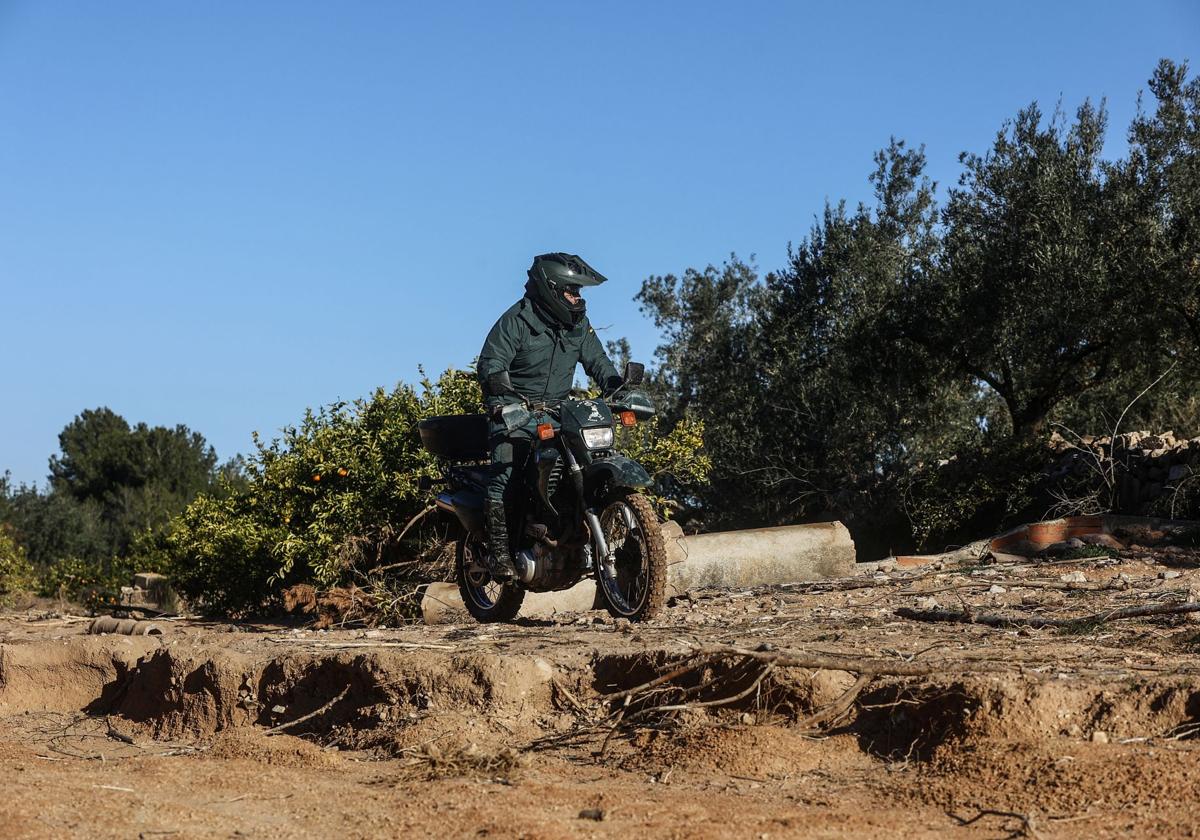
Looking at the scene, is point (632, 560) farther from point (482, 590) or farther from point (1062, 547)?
point (1062, 547)

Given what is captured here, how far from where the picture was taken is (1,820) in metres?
4.04

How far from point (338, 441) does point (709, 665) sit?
6.12 m

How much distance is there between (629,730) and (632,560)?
223cm

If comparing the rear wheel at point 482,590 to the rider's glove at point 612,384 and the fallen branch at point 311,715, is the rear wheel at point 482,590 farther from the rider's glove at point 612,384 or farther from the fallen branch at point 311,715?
the fallen branch at point 311,715

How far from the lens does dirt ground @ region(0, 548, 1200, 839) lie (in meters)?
3.84

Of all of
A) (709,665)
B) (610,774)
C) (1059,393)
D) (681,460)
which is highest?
(1059,393)

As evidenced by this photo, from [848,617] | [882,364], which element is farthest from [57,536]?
[848,617]

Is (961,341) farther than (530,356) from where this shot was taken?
Yes

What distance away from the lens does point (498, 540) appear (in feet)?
25.2

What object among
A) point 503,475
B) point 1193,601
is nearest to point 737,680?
point 1193,601

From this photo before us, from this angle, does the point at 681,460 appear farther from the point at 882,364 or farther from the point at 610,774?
the point at 882,364

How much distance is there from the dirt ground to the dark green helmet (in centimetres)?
202

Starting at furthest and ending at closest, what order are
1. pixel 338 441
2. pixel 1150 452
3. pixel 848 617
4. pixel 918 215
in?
pixel 918 215
pixel 1150 452
pixel 338 441
pixel 848 617

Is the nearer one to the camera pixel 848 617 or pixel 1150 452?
pixel 848 617
